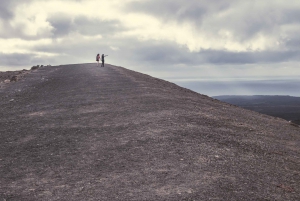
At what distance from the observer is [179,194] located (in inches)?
286

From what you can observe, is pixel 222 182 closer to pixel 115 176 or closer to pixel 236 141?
pixel 115 176

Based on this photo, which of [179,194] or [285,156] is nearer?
[179,194]

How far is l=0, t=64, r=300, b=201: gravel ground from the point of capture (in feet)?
24.9

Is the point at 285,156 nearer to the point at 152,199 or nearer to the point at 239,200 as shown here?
the point at 239,200

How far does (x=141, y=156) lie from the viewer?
964cm

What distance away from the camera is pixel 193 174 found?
838 centimetres

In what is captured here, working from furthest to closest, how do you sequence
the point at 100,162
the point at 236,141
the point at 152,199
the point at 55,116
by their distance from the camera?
the point at 55,116
the point at 236,141
the point at 100,162
the point at 152,199

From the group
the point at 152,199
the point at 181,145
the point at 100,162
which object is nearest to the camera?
the point at 152,199

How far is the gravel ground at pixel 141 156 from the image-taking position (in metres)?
7.58

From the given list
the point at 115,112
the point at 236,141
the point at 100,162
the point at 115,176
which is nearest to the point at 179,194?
the point at 115,176

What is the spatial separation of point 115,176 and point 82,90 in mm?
16126

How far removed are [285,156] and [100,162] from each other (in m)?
5.80

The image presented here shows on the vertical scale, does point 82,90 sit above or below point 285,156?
above

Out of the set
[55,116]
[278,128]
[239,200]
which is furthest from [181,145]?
[278,128]
